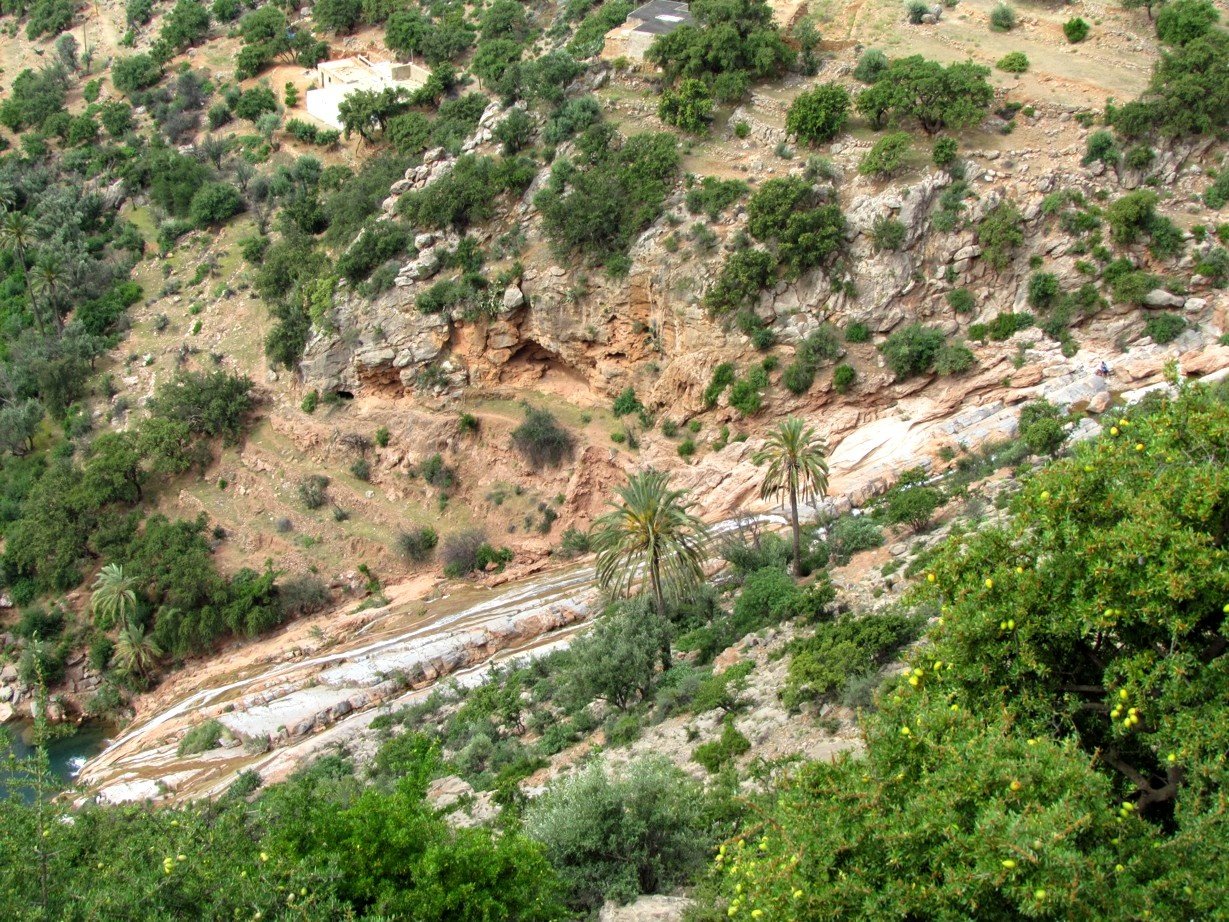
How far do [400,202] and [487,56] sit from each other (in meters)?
12.4

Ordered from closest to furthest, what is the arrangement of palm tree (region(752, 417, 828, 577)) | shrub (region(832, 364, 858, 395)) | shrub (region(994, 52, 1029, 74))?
1. palm tree (region(752, 417, 828, 577))
2. shrub (region(832, 364, 858, 395))
3. shrub (region(994, 52, 1029, 74))

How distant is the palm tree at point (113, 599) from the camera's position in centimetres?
4112

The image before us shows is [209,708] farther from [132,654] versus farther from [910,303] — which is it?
[910,303]

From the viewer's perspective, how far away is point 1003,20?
46781 mm

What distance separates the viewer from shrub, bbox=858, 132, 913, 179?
3981cm

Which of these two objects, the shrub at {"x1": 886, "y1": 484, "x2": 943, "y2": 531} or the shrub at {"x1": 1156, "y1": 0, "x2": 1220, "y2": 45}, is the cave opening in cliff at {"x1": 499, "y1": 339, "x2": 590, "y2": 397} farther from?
the shrub at {"x1": 1156, "y1": 0, "x2": 1220, "y2": 45}

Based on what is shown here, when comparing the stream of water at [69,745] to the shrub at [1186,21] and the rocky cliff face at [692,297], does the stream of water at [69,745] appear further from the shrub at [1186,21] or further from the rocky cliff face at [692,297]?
the shrub at [1186,21]

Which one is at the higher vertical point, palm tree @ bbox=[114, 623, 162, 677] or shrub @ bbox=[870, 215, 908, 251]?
shrub @ bbox=[870, 215, 908, 251]

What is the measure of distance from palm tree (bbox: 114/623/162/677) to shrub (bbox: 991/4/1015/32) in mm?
46073

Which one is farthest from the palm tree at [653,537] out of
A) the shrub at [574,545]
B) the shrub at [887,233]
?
the shrub at [887,233]

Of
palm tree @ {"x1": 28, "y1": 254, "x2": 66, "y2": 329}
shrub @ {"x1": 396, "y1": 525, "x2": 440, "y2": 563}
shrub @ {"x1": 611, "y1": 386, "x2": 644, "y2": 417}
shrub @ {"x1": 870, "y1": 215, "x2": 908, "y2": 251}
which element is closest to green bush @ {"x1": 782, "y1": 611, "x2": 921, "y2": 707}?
shrub @ {"x1": 870, "y1": 215, "x2": 908, "y2": 251}

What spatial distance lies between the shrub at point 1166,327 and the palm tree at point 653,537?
18.2 m

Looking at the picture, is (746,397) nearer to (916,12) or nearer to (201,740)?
(916,12)

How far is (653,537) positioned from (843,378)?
1364 cm
